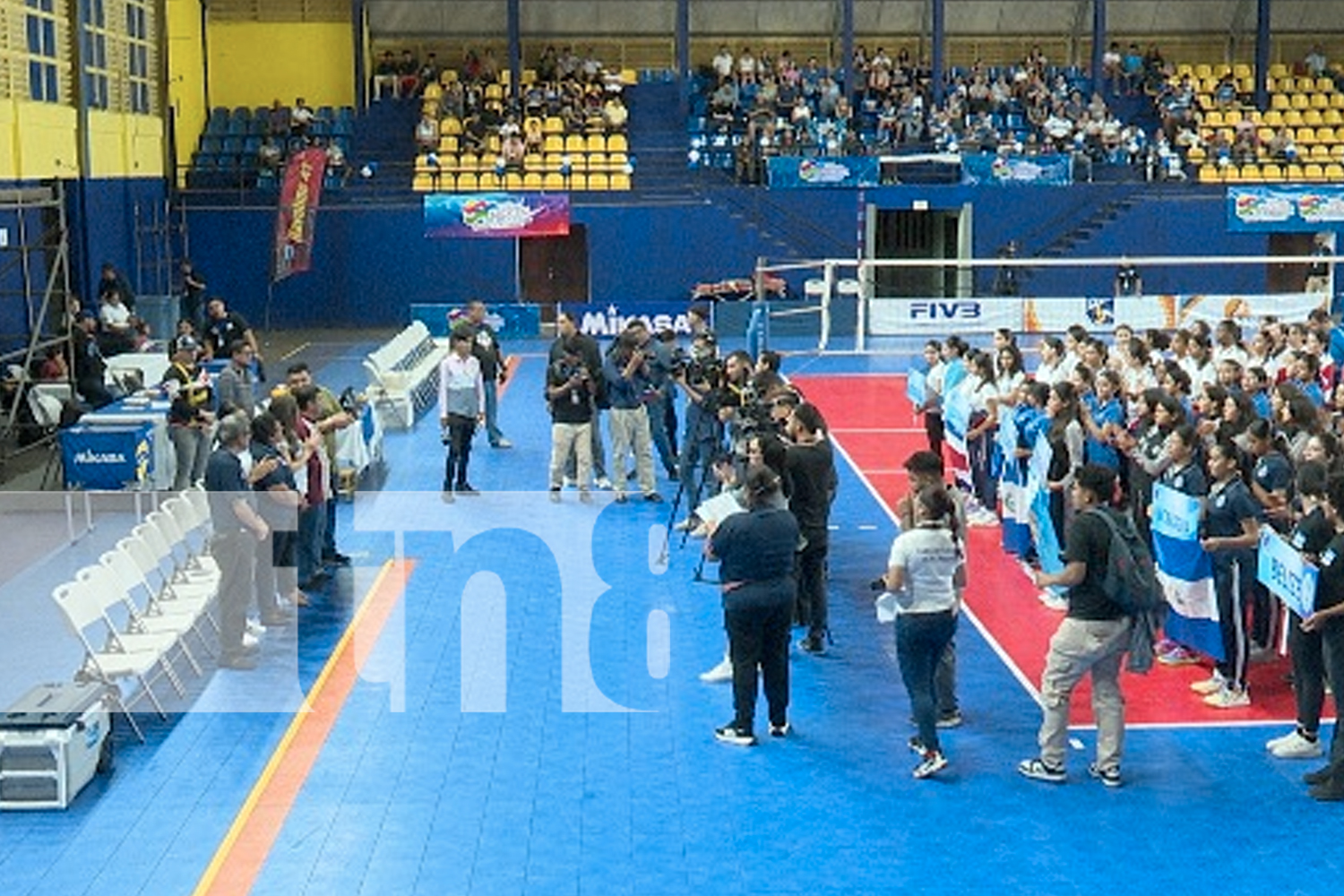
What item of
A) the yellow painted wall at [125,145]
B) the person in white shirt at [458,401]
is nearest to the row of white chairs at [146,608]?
the person in white shirt at [458,401]

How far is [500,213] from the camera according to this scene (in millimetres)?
38125

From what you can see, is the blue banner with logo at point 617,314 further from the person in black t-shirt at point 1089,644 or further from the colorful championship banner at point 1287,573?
the person in black t-shirt at point 1089,644

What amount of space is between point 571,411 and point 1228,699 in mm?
8617

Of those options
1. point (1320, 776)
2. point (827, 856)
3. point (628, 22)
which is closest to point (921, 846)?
point (827, 856)

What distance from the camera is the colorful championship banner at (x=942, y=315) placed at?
35.3 meters

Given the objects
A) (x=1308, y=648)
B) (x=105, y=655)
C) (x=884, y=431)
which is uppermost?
(x=1308, y=648)

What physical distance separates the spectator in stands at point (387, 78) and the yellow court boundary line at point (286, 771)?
3026 cm

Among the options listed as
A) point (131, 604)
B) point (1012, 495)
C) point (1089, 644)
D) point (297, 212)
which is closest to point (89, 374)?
point (131, 604)

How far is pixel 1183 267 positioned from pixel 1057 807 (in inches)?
1212

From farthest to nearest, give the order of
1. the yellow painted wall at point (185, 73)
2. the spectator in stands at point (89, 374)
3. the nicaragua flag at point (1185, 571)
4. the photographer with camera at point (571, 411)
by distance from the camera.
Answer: the yellow painted wall at point (185, 73), the spectator in stands at point (89, 374), the photographer with camera at point (571, 411), the nicaragua flag at point (1185, 571)

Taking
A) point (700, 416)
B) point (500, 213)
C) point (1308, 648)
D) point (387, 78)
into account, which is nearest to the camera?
point (1308, 648)

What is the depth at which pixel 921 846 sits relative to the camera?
966cm

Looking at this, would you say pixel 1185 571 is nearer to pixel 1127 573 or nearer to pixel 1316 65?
pixel 1127 573

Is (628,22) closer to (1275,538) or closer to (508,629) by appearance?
(508,629)
